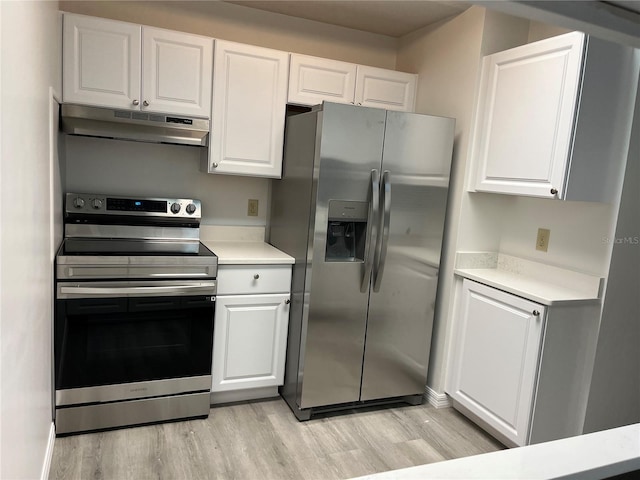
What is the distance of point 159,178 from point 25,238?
1.57 metres

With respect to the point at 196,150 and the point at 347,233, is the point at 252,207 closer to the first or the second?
the point at 196,150

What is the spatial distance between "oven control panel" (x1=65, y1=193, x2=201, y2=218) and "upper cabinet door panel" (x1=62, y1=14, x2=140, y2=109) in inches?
21.3

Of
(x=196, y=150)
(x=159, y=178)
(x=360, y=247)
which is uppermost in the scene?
(x=196, y=150)

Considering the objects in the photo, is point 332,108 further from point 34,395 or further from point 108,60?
point 34,395

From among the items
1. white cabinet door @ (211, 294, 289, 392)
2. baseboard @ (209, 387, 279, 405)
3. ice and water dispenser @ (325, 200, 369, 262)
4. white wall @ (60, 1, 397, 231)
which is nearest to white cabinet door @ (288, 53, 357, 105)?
white wall @ (60, 1, 397, 231)

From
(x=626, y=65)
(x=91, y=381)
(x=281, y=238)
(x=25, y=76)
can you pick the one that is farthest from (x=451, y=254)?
(x=25, y=76)

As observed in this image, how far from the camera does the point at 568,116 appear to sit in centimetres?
218

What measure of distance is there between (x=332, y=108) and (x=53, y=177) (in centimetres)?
136

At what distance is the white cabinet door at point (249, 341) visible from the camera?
266 cm

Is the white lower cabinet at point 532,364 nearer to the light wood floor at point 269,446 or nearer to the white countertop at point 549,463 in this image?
the light wood floor at point 269,446

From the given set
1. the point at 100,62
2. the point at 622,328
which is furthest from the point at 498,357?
the point at 100,62

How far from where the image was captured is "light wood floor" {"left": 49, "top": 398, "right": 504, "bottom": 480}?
2.18 metres

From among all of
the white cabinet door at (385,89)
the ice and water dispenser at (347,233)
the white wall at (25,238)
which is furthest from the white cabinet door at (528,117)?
the white wall at (25,238)

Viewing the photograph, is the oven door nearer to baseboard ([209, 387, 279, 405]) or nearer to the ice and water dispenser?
baseboard ([209, 387, 279, 405])
